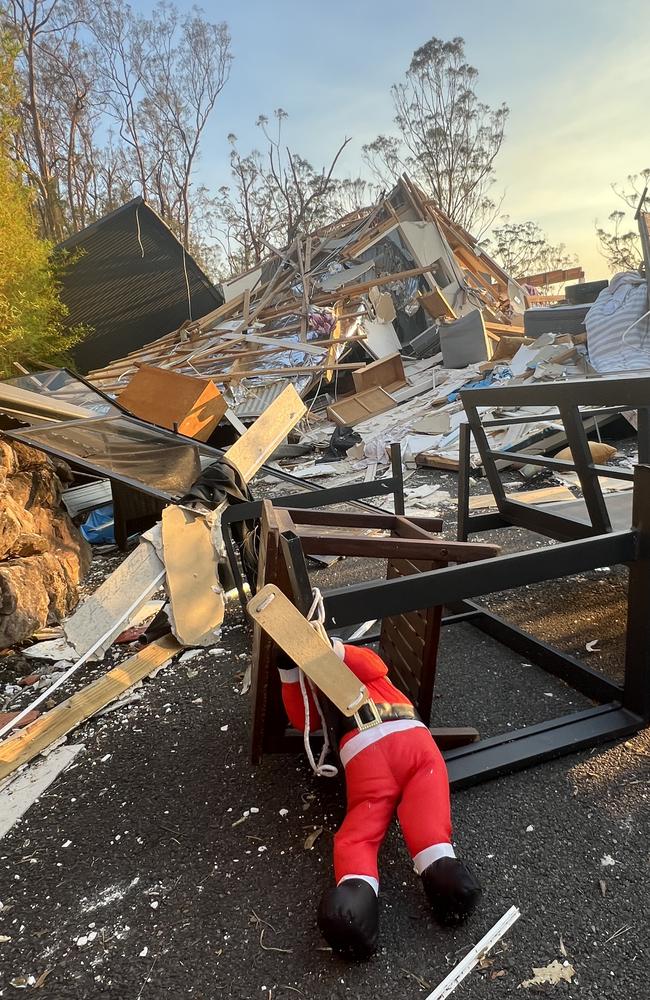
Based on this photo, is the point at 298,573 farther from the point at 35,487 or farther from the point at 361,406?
the point at 361,406

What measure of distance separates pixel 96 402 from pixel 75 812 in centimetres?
451

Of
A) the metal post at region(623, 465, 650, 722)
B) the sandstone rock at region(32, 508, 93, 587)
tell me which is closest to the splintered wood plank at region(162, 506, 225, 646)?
the sandstone rock at region(32, 508, 93, 587)

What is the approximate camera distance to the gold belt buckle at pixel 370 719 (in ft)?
5.39

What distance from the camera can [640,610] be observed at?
6.47 ft

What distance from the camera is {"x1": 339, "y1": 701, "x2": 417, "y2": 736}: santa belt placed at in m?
1.66

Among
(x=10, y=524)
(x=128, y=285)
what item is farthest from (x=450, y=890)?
(x=128, y=285)

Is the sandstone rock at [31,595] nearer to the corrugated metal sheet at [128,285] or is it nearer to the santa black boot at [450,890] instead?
the santa black boot at [450,890]

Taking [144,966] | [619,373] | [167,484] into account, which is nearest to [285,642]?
[144,966]

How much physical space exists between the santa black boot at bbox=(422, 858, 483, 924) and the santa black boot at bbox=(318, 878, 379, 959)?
15cm

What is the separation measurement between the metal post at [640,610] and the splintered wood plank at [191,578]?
6.95 ft

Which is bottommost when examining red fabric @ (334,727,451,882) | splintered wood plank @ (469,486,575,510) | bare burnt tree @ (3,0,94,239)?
splintered wood plank @ (469,486,575,510)

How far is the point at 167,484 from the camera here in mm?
4168

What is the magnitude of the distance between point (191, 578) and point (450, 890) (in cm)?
227

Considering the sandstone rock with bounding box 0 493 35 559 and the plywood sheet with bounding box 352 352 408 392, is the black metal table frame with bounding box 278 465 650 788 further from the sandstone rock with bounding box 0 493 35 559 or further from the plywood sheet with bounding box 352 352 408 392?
the plywood sheet with bounding box 352 352 408 392
